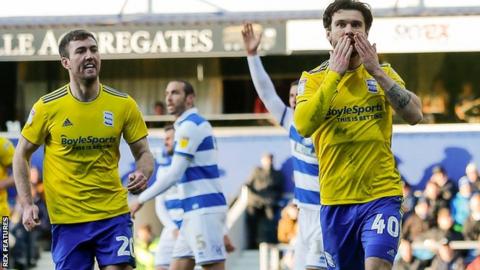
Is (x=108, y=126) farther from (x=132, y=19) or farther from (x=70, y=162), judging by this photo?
(x=132, y=19)

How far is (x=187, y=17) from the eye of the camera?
862 inches

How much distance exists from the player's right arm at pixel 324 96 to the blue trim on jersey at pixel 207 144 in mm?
3572

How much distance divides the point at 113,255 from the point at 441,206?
10.2m

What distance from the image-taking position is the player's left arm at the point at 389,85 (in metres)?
7.23

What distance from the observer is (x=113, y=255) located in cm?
804

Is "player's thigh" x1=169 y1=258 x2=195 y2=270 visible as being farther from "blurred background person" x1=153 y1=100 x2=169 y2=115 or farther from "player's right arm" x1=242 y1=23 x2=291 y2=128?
"blurred background person" x1=153 y1=100 x2=169 y2=115

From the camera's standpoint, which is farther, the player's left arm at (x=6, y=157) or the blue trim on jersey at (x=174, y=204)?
the blue trim on jersey at (x=174, y=204)

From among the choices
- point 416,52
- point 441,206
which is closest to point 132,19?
point 416,52

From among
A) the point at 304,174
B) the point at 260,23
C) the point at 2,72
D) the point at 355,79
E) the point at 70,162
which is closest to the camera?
the point at 355,79

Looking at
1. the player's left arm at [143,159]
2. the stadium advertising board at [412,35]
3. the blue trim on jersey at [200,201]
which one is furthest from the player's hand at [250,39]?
the stadium advertising board at [412,35]

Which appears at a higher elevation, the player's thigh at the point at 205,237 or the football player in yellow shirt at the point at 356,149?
A: the football player in yellow shirt at the point at 356,149

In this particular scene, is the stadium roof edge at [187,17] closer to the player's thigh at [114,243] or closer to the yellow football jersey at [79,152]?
the yellow football jersey at [79,152]

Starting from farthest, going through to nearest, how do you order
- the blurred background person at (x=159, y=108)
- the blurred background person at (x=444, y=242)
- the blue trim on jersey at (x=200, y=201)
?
the blurred background person at (x=159, y=108) < the blurred background person at (x=444, y=242) < the blue trim on jersey at (x=200, y=201)

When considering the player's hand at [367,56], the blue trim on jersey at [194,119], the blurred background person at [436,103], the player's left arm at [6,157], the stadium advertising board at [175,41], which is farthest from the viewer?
the blurred background person at [436,103]
